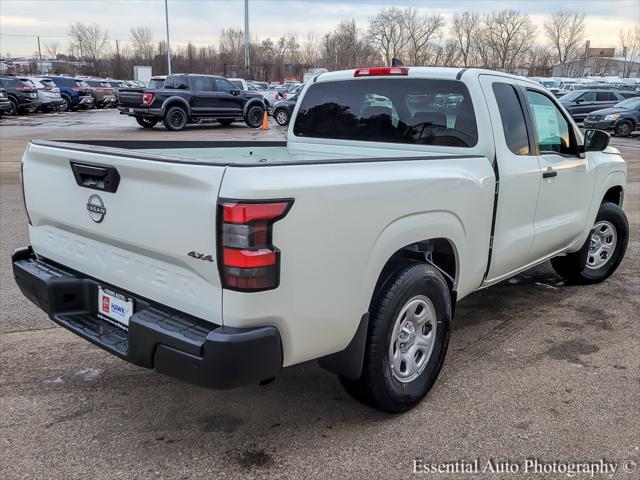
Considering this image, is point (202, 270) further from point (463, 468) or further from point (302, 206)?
point (463, 468)

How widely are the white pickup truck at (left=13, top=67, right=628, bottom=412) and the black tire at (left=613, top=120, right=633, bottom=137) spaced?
2102 centimetres

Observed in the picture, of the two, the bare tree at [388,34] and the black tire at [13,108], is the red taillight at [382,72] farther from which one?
the bare tree at [388,34]

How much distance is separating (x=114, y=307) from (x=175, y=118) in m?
19.3

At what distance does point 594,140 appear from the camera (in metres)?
4.71

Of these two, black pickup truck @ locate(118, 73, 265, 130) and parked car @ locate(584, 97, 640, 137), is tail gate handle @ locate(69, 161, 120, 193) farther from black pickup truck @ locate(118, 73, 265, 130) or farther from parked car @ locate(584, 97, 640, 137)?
parked car @ locate(584, 97, 640, 137)

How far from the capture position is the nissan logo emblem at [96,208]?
9.09ft

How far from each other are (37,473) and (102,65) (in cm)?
9488

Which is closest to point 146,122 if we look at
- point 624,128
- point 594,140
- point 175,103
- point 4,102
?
point 175,103

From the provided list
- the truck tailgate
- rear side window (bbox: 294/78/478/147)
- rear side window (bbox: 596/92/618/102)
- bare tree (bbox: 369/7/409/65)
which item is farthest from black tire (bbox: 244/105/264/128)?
bare tree (bbox: 369/7/409/65)

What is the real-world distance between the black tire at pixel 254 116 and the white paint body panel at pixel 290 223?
20.3m

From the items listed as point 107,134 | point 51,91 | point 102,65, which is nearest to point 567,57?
point 102,65

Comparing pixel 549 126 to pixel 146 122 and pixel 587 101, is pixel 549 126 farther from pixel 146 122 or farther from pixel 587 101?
pixel 587 101

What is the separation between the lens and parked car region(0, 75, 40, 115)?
2839 centimetres

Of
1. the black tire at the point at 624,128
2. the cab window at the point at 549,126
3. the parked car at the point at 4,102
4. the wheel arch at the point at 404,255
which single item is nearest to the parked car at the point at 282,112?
the parked car at the point at 4,102
